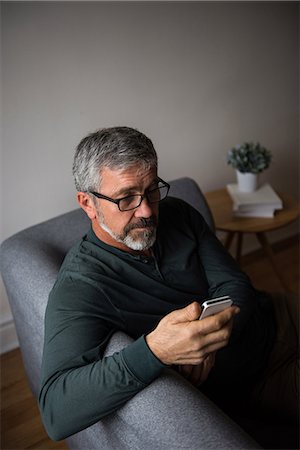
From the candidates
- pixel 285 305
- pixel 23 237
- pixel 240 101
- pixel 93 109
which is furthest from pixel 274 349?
pixel 240 101

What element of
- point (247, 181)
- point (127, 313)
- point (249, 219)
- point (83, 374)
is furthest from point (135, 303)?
point (247, 181)

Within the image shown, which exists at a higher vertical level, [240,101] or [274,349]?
[240,101]

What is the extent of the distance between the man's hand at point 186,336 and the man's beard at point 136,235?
0.33 meters

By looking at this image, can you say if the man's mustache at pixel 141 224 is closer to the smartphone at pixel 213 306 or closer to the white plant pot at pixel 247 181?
the smartphone at pixel 213 306

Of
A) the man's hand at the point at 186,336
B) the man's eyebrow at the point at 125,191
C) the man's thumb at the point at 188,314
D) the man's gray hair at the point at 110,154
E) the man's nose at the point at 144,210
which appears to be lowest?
the man's hand at the point at 186,336

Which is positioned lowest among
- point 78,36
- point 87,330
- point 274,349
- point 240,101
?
point 274,349

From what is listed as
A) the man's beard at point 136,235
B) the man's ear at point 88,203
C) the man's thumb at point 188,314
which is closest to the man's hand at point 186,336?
the man's thumb at point 188,314

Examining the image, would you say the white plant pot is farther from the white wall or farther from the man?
the man

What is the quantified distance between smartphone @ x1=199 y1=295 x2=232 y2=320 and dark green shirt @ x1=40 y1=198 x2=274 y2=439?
0.14m

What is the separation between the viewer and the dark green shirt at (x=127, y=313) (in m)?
0.82

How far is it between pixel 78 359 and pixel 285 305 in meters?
0.85

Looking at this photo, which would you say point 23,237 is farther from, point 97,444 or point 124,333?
point 97,444

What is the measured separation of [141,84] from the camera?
1994 millimetres

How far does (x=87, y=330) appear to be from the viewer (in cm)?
93
